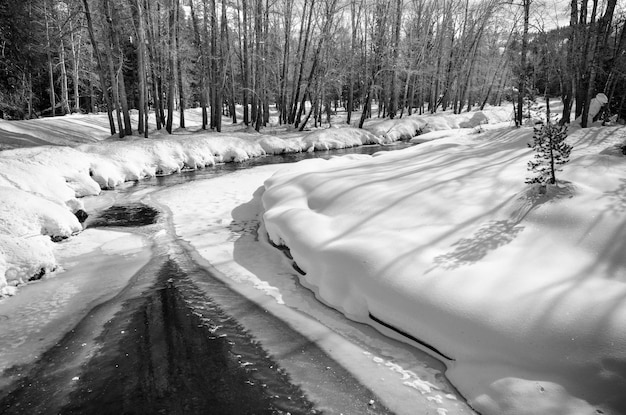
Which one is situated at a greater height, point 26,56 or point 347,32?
point 347,32

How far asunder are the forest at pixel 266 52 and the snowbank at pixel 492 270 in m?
4.70

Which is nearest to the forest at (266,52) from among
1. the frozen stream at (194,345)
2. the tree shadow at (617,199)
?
the tree shadow at (617,199)

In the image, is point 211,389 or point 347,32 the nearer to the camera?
point 211,389

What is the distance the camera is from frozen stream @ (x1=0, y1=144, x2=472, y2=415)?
10.7 ft

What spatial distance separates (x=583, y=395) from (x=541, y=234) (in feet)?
6.65

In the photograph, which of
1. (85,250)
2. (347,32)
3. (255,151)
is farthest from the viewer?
(347,32)

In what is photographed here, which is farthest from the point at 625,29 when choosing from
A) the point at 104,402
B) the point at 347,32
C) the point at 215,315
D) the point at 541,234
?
the point at 347,32

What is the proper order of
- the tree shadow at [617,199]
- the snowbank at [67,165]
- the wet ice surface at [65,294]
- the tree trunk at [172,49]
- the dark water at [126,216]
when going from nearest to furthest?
the wet ice surface at [65,294] < the tree shadow at [617,199] < the snowbank at [67,165] < the dark water at [126,216] < the tree trunk at [172,49]

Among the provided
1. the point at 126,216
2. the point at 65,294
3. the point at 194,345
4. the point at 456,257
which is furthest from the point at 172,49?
the point at 456,257

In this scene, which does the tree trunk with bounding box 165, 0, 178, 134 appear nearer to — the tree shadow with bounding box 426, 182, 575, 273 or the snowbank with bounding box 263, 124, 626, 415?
the snowbank with bounding box 263, 124, 626, 415

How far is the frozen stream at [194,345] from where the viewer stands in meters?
3.27

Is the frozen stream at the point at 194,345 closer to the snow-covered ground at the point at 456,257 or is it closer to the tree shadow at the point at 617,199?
the snow-covered ground at the point at 456,257

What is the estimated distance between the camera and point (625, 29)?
1126 centimetres

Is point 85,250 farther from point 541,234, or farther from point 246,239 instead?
point 541,234
